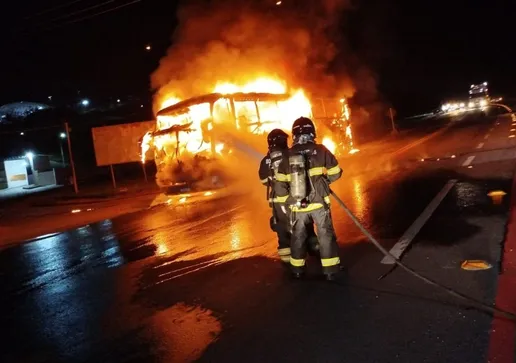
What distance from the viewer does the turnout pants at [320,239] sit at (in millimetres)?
4984

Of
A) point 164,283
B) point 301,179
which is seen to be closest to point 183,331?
point 164,283

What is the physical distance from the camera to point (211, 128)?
49.1 feet

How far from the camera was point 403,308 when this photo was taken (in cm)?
402

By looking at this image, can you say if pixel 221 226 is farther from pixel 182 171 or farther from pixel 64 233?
pixel 182 171

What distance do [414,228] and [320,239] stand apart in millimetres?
2268

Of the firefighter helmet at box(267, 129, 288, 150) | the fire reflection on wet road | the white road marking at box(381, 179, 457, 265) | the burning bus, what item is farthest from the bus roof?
the firefighter helmet at box(267, 129, 288, 150)

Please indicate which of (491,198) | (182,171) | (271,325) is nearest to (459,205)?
(491,198)

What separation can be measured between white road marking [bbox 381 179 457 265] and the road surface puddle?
211 centimetres

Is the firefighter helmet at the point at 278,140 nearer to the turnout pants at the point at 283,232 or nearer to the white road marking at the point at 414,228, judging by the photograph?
the turnout pants at the point at 283,232

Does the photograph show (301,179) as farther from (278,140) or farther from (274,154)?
(278,140)

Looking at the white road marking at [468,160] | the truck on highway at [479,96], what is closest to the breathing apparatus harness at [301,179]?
the white road marking at [468,160]

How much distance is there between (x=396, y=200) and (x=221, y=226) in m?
3.26

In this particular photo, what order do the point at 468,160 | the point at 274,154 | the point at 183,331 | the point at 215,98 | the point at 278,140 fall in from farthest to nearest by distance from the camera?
the point at 215,98 → the point at 468,160 → the point at 278,140 → the point at 274,154 → the point at 183,331

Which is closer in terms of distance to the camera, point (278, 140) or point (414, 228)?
point (278, 140)
